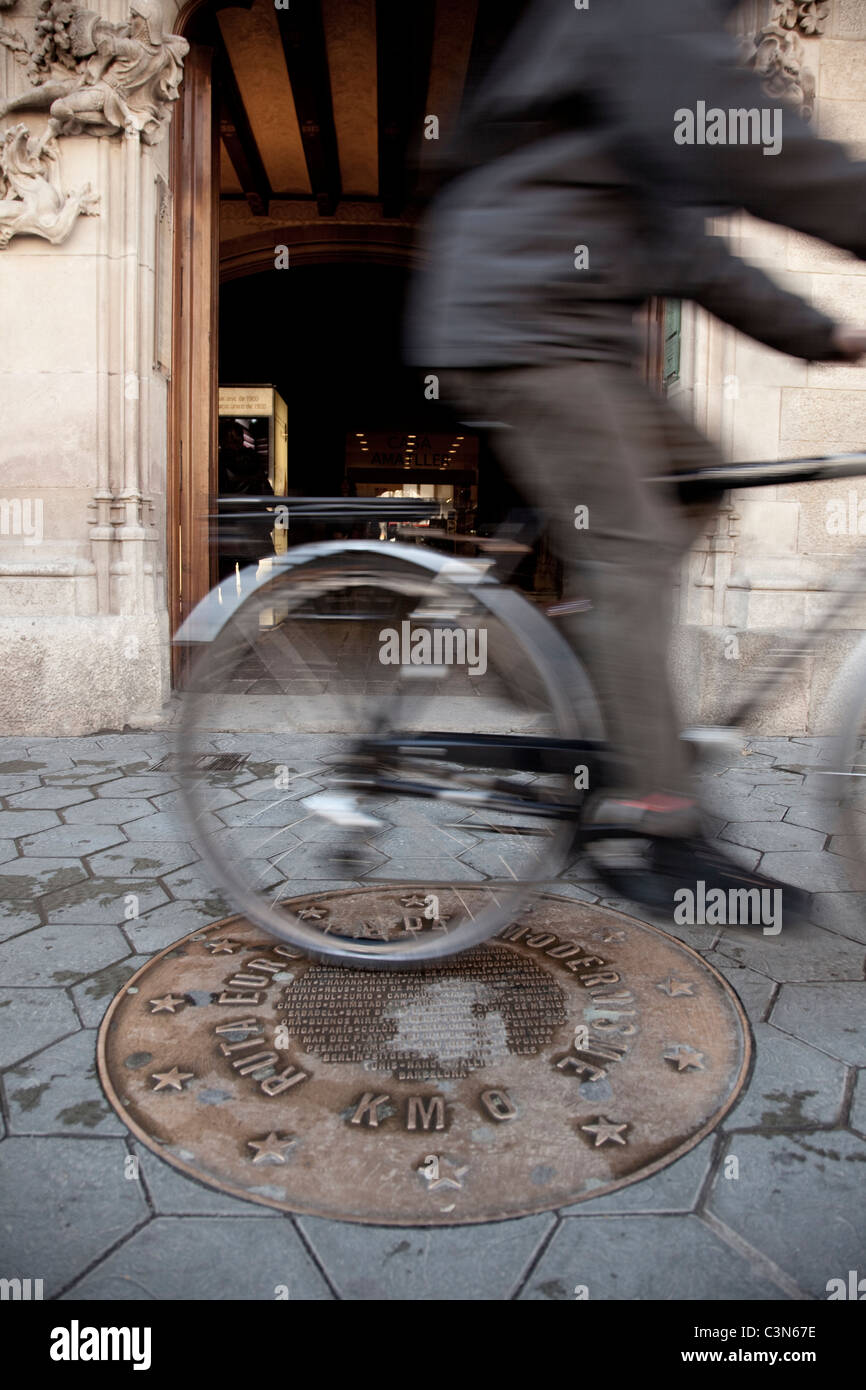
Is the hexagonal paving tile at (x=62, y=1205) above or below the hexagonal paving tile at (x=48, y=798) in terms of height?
below

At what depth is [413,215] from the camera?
35.6 feet

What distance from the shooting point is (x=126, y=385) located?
16.7ft

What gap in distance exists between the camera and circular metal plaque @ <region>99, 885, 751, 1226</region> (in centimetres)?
158

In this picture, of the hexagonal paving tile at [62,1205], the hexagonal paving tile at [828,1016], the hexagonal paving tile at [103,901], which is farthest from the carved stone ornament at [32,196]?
the hexagonal paving tile at [828,1016]

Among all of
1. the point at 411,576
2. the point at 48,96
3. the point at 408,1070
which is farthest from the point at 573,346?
the point at 48,96

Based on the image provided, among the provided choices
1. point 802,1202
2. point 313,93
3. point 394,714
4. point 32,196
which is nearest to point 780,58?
point 32,196

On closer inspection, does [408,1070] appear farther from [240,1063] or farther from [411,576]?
[411,576]

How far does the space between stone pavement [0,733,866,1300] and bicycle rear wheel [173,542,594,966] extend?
0.26 m

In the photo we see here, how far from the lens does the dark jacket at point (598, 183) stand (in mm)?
1774

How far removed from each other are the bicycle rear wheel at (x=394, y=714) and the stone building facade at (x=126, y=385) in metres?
2.89

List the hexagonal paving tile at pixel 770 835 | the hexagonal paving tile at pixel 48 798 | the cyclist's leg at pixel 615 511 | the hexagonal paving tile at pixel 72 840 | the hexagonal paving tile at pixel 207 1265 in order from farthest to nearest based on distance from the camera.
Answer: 1. the hexagonal paving tile at pixel 48 798
2. the hexagonal paving tile at pixel 770 835
3. the hexagonal paving tile at pixel 72 840
4. the cyclist's leg at pixel 615 511
5. the hexagonal paving tile at pixel 207 1265

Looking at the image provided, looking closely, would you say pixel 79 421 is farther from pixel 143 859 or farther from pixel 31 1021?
pixel 31 1021

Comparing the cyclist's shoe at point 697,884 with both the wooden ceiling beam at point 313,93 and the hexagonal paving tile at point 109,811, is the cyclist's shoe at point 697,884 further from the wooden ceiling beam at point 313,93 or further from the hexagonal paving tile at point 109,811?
the wooden ceiling beam at point 313,93

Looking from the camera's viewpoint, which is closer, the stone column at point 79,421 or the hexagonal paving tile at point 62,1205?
the hexagonal paving tile at point 62,1205
